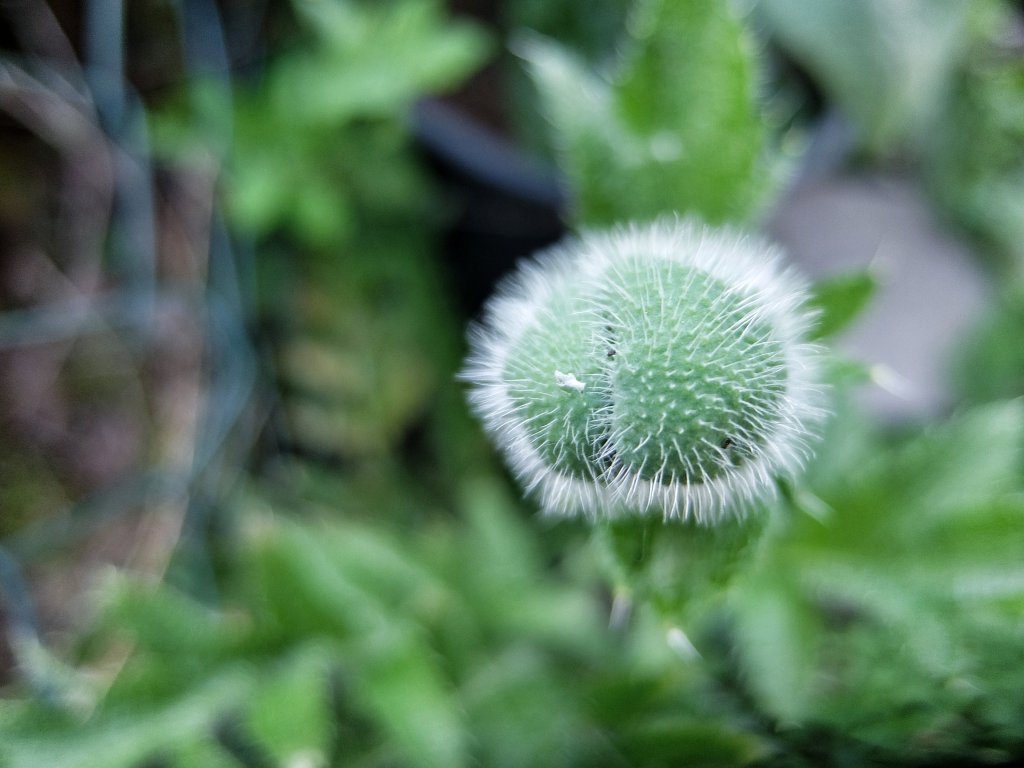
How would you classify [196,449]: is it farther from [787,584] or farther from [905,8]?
[905,8]

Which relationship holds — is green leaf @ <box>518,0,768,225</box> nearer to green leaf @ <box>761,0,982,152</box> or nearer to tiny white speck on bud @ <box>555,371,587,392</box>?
tiny white speck on bud @ <box>555,371,587,392</box>

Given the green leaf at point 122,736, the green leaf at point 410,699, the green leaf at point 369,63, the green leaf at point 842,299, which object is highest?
the green leaf at point 369,63

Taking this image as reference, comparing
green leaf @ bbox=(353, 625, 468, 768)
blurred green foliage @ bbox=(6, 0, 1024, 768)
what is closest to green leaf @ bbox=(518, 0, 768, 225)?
blurred green foliage @ bbox=(6, 0, 1024, 768)

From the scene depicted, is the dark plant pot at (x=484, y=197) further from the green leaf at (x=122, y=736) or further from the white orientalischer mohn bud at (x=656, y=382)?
the green leaf at (x=122, y=736)

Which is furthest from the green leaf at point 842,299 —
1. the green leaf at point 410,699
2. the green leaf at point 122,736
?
the green leaf at point 122,736

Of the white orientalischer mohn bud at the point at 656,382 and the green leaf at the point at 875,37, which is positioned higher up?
the green leaf at the point at 875,37

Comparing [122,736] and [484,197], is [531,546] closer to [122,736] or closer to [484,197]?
[484,197]
